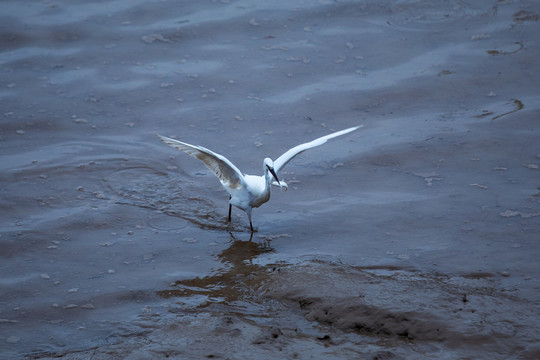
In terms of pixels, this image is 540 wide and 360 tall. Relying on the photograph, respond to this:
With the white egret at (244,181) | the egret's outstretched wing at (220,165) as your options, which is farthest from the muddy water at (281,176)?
the egret's outstretched wing at (220,165)

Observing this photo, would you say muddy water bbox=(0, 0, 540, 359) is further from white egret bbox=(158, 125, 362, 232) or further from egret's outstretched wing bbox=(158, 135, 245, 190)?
egret's outstretched wing bbox=(158, 135, 245, 190)

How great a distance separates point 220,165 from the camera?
633cm

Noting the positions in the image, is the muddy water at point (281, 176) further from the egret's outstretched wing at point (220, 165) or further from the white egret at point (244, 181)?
the egret's outstretched wing at point (220, 165)

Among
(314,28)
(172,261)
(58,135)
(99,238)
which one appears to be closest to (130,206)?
(99,238)

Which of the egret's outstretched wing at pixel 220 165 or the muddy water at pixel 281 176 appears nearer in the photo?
the muddy water at pixel 281 176

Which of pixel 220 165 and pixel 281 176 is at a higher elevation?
pixel 220 165

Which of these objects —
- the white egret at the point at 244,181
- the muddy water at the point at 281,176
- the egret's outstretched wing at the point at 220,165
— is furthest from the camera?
the white egret at the point at 244,181

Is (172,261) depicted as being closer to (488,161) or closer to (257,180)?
(257,180)

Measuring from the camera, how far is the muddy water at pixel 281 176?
479cm

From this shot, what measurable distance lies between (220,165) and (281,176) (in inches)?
56.1

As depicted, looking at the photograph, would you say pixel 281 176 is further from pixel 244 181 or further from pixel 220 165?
pixel 220 165

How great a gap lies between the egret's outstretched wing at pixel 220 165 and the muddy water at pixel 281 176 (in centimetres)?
52

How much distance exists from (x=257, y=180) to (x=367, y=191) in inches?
55.1

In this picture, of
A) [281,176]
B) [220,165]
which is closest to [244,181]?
[220,165]
